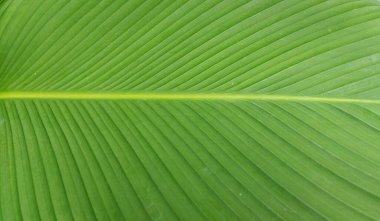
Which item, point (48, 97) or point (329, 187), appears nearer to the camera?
point (329, 187)

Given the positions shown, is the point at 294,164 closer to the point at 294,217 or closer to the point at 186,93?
the point at 294,217

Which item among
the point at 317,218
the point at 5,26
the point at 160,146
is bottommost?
the point at 317,218

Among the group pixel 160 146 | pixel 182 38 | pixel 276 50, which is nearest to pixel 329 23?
pixel 276 50

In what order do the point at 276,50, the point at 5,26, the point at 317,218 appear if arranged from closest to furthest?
the point at 317,218 < the point at 276,50 < the point at 5,26

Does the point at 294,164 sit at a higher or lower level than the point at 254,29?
lower
